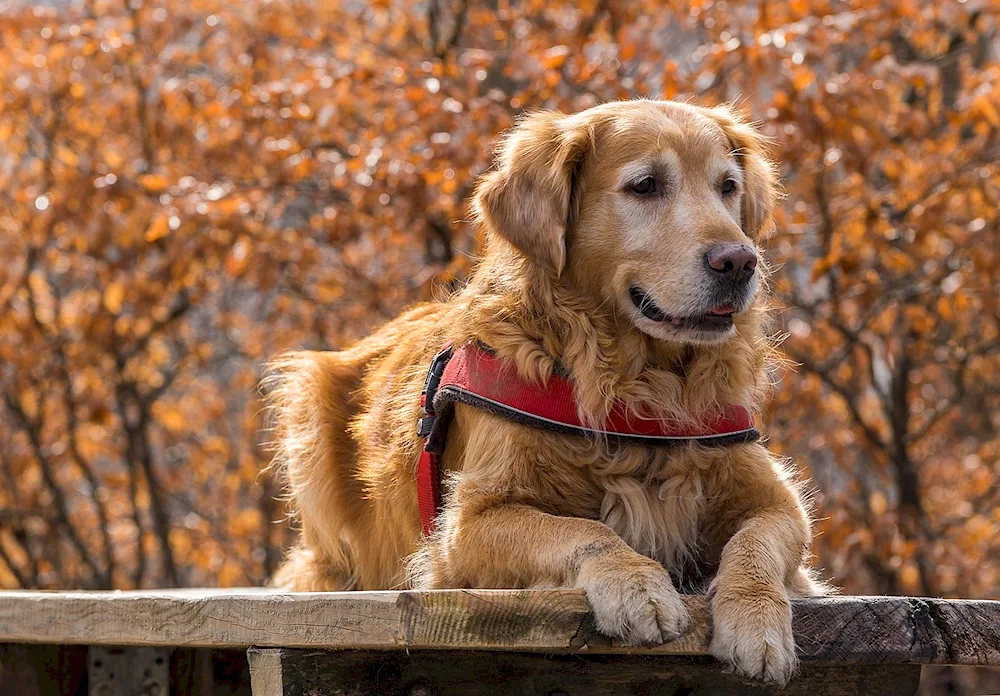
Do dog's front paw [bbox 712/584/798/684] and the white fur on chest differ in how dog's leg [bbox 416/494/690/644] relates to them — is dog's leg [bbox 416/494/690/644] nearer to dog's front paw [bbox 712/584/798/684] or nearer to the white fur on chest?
dog's front paw [bbox 712/584/798/684]

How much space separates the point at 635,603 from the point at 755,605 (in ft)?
0.74

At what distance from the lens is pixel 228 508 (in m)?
10.5

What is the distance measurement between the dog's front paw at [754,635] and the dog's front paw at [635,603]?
0.08 meters

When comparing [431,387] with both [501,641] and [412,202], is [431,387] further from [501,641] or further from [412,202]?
[412,202]

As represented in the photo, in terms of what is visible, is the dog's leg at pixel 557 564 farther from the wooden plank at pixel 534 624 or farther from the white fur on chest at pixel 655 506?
the white fur on chest at pixel 655 506

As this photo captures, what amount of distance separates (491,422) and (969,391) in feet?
20.3

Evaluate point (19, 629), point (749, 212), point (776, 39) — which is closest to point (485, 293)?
point (749, 212)

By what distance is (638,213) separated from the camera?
295 cm

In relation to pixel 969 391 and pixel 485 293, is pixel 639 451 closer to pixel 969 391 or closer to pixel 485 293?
pixel 485 293

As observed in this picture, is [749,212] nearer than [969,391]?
Yes

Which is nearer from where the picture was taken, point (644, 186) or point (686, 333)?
point (686, 333)

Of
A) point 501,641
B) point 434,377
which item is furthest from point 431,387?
point 501,641

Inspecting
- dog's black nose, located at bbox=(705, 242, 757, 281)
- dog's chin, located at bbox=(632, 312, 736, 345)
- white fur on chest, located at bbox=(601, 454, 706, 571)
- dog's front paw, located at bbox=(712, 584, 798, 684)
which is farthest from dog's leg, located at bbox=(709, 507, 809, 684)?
dog's black nose, located at bbox=(705, 242, 757, 281)

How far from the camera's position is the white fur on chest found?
2.77 metres
